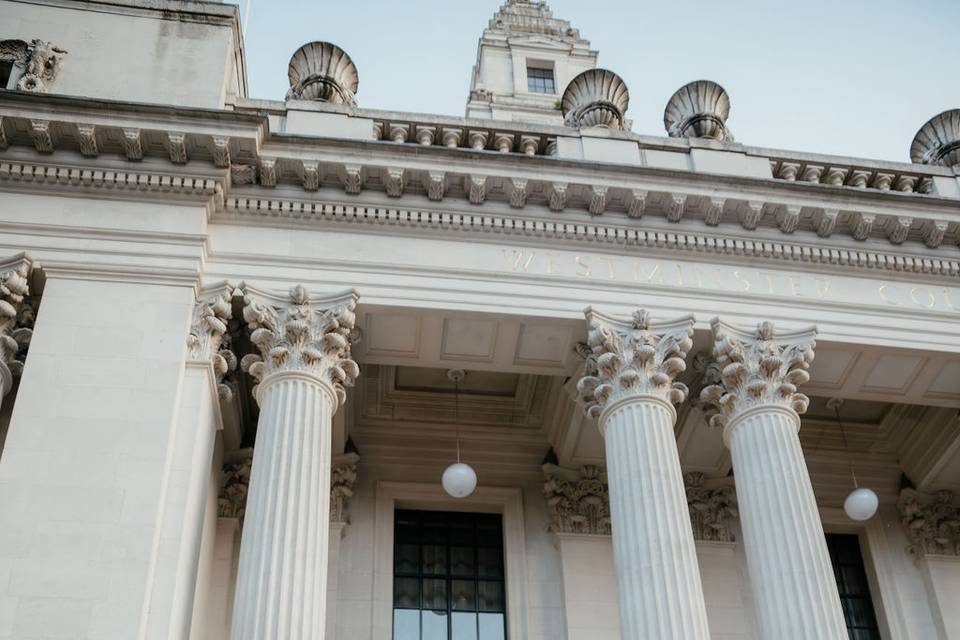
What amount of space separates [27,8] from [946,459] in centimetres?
2078

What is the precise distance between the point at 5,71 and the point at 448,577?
42.5 feet

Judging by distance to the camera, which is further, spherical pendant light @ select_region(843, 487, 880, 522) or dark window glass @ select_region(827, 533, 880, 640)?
dark window glass @ select_region(827, 533, 880, 640)

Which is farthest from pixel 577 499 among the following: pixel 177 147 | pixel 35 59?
pixel 35 59

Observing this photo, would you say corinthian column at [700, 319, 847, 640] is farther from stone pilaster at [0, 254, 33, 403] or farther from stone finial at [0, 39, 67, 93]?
stone finial at [0, 39, 67, 93]

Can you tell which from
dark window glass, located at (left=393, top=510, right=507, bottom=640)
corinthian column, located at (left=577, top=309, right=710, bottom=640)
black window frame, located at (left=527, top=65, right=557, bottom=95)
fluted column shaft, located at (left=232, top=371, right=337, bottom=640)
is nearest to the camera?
fluted column shaft, located at (left=232, top=371, right=337, bottom=640)

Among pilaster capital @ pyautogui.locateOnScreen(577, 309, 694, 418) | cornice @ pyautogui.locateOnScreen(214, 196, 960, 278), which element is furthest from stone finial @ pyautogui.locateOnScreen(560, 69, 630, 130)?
pilaster capital @ pyautogui.locateOnScreen(577, 309, 694, 418)

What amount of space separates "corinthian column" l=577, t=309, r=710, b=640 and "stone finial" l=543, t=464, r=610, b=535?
3615mm

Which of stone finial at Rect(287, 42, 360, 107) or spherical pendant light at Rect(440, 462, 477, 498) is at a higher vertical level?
stone finial at Rect(287, 42, 360, 107)

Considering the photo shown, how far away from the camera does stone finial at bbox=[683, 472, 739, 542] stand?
977 inches

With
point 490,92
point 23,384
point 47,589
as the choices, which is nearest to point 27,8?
point 23,384

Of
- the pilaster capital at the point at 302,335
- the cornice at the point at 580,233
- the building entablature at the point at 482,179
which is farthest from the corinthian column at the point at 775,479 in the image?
the pilaster capital at the point at 302,335

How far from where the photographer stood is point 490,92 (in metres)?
36.2

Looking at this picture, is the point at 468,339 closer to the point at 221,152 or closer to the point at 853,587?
the point at 221,152

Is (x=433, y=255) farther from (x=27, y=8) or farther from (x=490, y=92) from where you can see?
(x=490, y=92)
